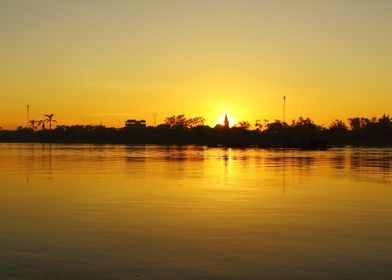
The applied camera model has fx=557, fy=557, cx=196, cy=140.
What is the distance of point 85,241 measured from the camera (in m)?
13.8

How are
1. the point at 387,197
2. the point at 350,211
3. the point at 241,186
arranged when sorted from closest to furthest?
the point at 350,211
the point at 387,197
the point at 241,186

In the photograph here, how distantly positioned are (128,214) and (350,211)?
25.4ft

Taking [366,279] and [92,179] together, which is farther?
[92,179]

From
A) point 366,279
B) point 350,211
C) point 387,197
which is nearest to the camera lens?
point 366,279

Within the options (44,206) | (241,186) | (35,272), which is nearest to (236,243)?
(35,272)

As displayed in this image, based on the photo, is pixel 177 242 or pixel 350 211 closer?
pixel 177 242

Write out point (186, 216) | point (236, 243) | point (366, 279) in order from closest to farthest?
point (366, 279) < point (236, 243) < point (186, 216)

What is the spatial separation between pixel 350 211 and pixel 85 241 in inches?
394

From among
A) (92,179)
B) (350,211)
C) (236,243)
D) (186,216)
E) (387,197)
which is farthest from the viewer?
(92,179)

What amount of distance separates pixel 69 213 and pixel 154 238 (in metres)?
5.47

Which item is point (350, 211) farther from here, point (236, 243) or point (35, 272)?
point (35, 272)

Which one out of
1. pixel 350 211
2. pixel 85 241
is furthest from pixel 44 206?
pixel 350 211

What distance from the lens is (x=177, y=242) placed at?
13.8 metres

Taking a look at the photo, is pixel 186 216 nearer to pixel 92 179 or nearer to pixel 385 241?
pixel 385 241
